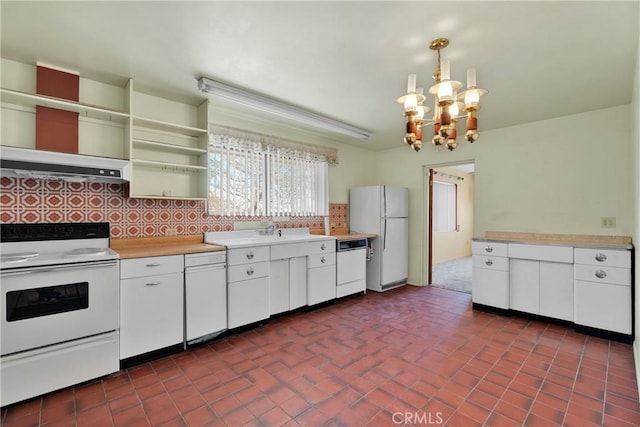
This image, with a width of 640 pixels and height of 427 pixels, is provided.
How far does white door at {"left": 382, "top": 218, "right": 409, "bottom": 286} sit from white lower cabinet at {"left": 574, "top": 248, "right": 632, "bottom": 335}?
85.2 inches

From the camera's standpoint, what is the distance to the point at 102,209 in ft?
8.70

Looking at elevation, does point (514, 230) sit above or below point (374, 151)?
below

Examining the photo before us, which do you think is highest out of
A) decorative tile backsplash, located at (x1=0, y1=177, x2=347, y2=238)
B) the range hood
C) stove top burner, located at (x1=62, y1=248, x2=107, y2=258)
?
the range hood

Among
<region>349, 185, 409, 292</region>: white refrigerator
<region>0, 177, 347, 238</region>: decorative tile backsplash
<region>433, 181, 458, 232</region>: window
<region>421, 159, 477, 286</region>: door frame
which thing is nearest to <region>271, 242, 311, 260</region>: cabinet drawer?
<region>0, 177, 347, 238</region>: decorative tile backsplash

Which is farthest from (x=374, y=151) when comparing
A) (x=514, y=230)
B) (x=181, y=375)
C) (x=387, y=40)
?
(x=181, y=375)

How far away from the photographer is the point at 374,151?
540 centimetres

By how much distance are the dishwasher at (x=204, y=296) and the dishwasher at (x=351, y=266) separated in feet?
5.32

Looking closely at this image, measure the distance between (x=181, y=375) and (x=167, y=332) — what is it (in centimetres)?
41

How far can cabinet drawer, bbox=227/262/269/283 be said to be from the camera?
2.85 meters

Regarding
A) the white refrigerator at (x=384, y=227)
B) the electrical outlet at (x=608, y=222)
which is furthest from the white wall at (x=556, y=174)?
the white refrigerator at (x=384, y=227)

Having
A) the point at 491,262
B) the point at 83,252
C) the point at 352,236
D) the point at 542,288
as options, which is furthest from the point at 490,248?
the point at 83,252

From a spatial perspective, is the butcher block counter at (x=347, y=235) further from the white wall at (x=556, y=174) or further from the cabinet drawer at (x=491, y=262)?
the white wall at (x=556, y=174)

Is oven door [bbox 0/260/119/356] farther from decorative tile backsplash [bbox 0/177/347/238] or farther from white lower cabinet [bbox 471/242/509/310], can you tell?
white lower cabinet [bbox 471/242/509/310]

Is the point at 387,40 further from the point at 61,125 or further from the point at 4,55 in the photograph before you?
the point at 4,55
